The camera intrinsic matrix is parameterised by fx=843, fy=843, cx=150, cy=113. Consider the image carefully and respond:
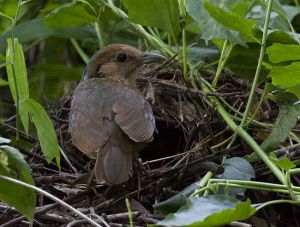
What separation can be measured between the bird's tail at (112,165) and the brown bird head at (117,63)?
1.15 metres

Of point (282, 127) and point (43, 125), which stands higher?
point (43, 125)

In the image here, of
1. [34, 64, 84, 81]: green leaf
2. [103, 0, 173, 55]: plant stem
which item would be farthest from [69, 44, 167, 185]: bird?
[34, 64, 84, 81]: green leaf

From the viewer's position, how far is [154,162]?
5.04 metres

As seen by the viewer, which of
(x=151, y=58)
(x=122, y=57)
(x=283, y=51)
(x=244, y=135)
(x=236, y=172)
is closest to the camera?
(x=283, y=51)

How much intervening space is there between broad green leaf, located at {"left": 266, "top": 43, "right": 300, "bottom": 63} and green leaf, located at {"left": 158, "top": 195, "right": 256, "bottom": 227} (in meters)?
0.92

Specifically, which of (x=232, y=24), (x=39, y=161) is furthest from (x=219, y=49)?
(x=39, y=161)

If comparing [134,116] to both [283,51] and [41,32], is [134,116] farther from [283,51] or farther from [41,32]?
[41,32]

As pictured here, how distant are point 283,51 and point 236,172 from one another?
63 centimetres

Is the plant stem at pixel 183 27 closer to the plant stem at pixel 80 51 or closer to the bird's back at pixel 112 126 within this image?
the bird's back at pixel 112 126

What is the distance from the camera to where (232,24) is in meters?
4.27

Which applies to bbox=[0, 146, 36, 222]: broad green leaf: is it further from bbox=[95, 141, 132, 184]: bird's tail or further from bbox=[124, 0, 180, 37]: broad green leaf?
bbox=[124, 0, 180, 37]: broad green leaf

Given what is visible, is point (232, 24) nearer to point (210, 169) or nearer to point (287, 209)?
point (210, 169)

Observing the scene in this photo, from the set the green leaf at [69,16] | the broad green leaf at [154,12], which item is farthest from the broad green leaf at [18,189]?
the green leaf at [69,16]

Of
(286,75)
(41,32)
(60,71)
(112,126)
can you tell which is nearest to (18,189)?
(112,126)
